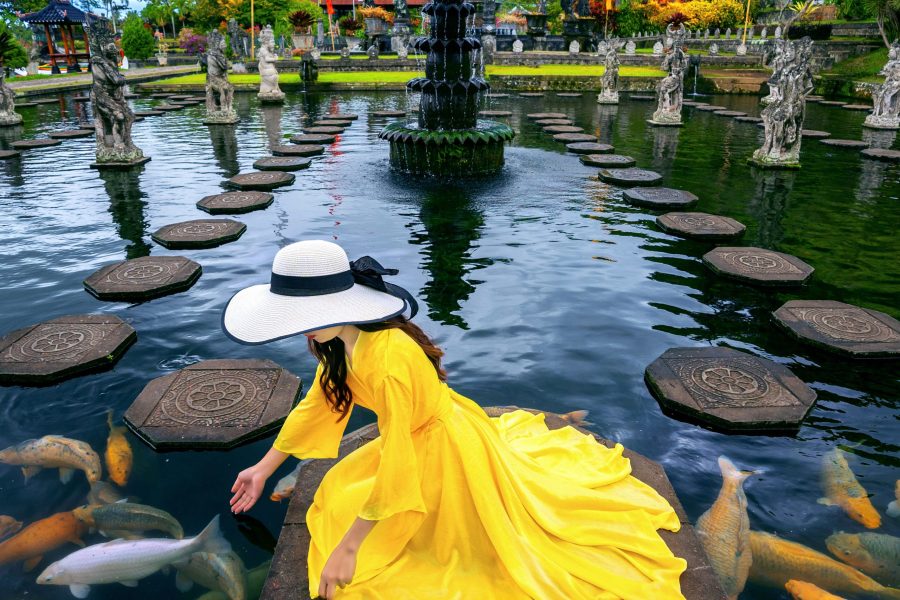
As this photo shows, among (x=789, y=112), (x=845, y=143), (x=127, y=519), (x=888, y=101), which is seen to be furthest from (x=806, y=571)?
(x=888, y=101)

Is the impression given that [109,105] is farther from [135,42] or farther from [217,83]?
[135,42]

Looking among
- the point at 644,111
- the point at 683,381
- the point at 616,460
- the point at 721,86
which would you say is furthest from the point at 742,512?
the point at 721,86

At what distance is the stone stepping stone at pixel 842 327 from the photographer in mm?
5059

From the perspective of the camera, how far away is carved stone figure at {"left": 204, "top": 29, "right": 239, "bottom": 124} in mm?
17000

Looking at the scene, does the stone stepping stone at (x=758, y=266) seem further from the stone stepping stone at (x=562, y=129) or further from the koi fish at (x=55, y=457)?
the stone stepping stone at (x=562, y=129)

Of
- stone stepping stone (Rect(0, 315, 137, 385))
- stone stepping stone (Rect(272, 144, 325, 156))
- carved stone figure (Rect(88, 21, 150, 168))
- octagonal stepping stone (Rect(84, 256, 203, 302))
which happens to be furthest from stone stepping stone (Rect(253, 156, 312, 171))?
stone stepping stone (Rect(0, 315, 137, 385))

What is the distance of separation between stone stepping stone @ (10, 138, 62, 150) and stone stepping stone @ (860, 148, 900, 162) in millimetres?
19076

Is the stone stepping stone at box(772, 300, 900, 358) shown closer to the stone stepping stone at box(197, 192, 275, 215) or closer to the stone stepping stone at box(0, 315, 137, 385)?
the stone stepping stone at box(0, 315, 137, 385)

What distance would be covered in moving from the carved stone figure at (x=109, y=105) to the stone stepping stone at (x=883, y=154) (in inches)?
606

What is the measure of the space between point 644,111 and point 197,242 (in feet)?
Answer: 58.3

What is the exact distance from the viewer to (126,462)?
150 inches

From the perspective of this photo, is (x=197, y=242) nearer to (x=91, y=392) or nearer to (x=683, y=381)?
(x=91, y=392)

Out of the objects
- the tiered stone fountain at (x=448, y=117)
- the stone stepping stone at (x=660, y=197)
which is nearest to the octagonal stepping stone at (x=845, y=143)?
the stone stepping stone at (x=660, y=197)

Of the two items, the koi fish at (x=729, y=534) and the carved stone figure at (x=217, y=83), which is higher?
the carved stone figure at (x=217, y=83)
